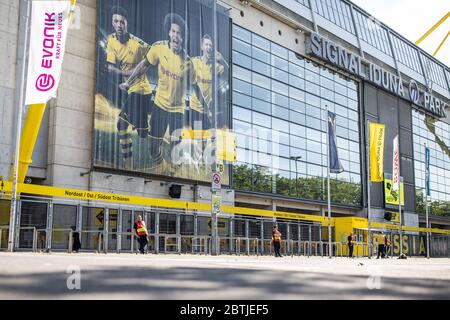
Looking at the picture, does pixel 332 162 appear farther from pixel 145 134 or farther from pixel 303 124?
pixel 145 134

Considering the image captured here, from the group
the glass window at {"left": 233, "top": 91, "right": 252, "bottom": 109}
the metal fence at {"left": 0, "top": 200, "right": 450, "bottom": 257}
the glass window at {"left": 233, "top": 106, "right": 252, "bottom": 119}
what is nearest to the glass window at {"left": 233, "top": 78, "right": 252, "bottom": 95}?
the glass window at {"left": 233, "top": 91, "right": 252, "bottom": 109}

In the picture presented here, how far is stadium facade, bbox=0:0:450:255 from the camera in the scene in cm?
2891

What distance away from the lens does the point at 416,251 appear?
179 feet

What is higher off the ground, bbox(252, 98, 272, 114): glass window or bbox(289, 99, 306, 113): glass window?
bbox(289, 99, 306, 113): glass window

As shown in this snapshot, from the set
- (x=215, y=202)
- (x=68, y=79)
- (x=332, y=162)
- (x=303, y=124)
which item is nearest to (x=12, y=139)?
(x=68, y=79)

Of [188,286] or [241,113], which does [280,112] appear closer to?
[241,113]

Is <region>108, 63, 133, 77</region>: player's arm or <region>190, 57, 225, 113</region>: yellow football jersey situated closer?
<region>108, 63, 133, 77</region>: player's arm

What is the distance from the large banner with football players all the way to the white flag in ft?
31.7

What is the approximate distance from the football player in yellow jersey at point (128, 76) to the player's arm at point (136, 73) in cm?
13

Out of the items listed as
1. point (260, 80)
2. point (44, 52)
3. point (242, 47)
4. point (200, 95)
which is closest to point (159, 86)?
point (200, 95)

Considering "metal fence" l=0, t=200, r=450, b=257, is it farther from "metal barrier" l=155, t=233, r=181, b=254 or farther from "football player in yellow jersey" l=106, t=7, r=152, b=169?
"football player in yellow jersey" l=106, t=7, r=152, b=169

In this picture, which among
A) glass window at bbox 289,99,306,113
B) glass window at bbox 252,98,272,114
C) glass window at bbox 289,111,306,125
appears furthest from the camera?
glass window at bbox 289,99,306,113

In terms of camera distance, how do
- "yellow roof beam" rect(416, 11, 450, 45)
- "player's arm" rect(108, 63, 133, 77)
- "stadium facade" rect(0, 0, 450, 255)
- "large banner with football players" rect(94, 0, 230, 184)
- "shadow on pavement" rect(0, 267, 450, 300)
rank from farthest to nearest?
"yellow roof beam" rect(416, 11, 450, 45)
"player's arm" rect(108, 63, 133, 77)
"large banner with football players" rect(94, 0, 230, 184)
"stadium facade" rect(0, 0, 450, 255)
"shadow on pavement" rect(0, 267, 450, 300)

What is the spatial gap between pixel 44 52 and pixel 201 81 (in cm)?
1681
